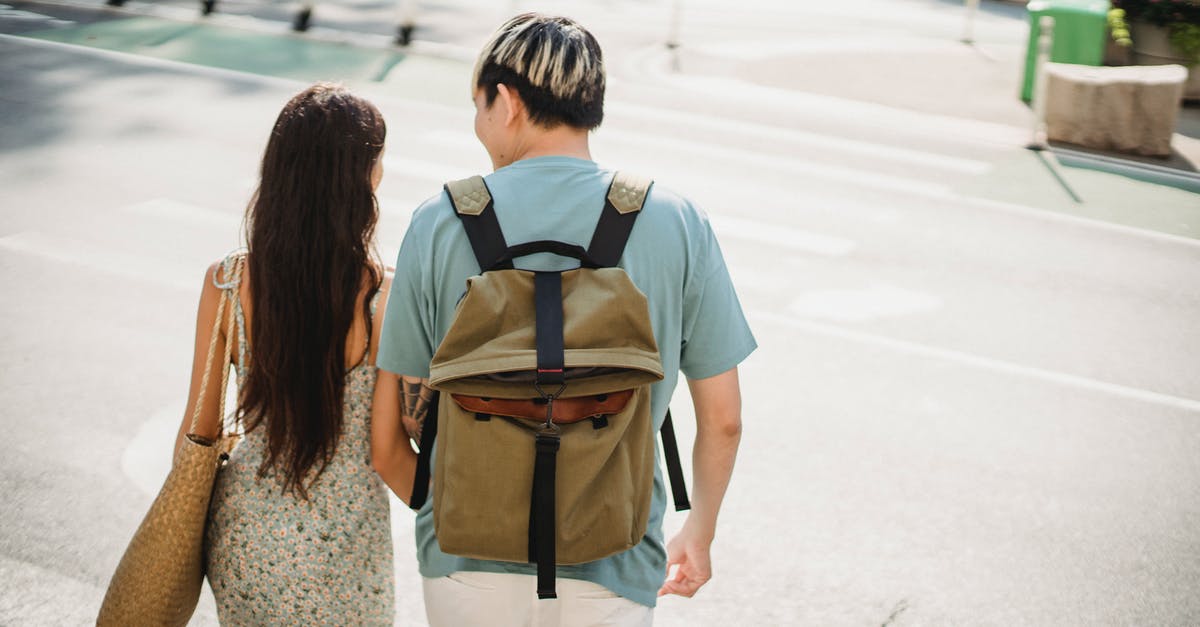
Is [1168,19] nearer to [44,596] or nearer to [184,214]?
[184,214]

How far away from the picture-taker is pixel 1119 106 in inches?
431

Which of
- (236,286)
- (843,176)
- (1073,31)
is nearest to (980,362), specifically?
(843,176)

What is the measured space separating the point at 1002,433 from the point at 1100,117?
22.4 ft

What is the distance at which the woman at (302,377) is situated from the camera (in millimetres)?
2326

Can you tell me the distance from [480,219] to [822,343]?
14.9 ft

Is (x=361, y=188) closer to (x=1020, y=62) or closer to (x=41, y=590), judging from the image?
(x=41, y=590)

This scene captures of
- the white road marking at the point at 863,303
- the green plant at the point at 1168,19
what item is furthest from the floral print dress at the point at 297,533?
the green plant at the point at 1168,19

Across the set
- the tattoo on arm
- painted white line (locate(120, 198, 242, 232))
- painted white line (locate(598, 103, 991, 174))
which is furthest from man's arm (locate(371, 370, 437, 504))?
painted white line (locate(598, 103, 991, 174))

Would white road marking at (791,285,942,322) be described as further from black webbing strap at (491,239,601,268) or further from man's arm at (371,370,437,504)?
black webbing strap at (491,239,601,268)

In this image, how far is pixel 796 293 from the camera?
695 centimetres

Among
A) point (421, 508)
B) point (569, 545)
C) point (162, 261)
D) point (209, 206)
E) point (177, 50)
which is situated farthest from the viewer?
point (177, 50)

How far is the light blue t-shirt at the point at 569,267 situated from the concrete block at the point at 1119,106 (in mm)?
10166

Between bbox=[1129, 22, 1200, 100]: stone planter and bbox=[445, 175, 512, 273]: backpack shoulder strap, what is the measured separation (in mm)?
13200

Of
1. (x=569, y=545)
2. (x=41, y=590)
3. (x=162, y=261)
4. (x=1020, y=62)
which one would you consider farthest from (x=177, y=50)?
(x=569, y=545)
